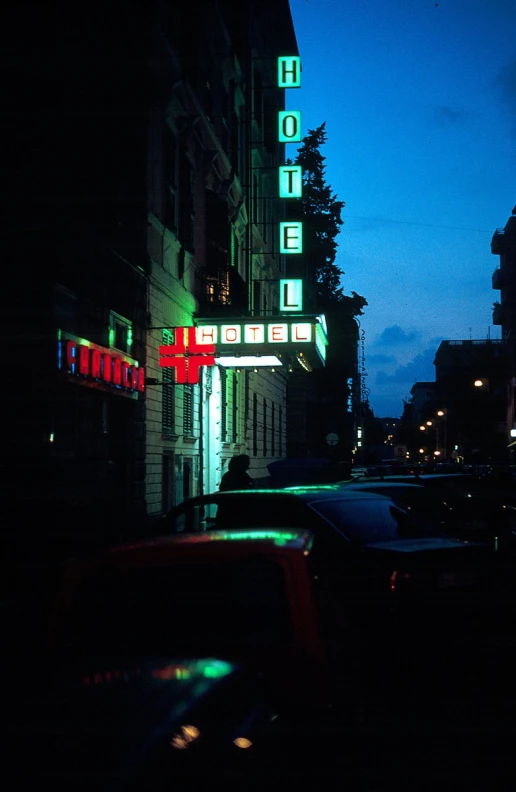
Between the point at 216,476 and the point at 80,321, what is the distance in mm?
12429

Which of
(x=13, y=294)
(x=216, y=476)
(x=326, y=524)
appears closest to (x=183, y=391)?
(x=216, y=476)

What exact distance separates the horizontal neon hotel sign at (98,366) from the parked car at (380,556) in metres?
6.25

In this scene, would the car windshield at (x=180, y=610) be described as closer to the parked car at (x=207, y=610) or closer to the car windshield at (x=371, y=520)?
the parked car at (x=207, y=610)

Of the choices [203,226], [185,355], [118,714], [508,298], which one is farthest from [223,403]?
[508,298]

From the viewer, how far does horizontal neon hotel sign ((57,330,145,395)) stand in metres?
13.9

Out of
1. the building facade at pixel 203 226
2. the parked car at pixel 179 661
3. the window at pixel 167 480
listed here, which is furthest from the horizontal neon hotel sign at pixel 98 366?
the parked car at pixel 179 661

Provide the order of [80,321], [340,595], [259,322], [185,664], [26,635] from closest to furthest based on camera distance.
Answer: [185,664] < [26,635] < [340,595] < [80,321] < [259,322]

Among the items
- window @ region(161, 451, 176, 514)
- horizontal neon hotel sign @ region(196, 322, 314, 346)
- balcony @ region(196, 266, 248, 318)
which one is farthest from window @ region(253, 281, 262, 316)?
window @ region(161, 451, 176, 514)

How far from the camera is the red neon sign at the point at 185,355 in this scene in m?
19.7

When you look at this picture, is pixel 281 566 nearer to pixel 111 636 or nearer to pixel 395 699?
pixel 111 636

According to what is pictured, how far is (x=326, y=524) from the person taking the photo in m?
7.34

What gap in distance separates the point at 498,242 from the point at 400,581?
3081 inches

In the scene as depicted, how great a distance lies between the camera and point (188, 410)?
23344 mm

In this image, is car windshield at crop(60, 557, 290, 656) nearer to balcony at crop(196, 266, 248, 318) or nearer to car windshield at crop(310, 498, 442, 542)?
car windshield at crop(310, 498, 442, 542)
